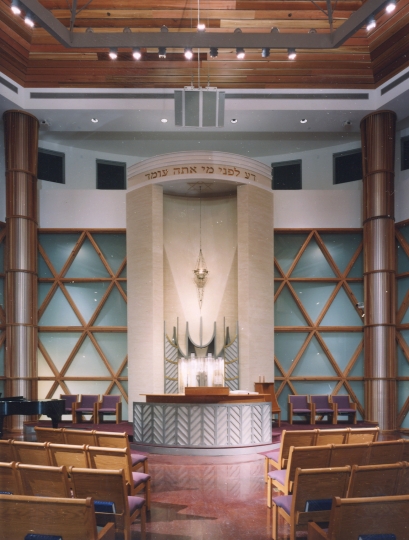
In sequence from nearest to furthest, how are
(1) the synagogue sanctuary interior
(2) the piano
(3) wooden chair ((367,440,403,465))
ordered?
(3) wooden chair ((367,440,403,465)) < (2) the piano < (1) the synagogue sanctuary interior

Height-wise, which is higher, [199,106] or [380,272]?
[199,106]

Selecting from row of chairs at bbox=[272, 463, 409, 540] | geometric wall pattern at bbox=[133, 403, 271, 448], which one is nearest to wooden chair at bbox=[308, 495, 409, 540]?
row of chairs at bbox=[272, 463, 409, 540]

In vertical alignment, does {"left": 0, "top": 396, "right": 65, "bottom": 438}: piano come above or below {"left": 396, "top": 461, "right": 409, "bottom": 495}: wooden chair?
below

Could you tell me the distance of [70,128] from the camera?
37.5 feet

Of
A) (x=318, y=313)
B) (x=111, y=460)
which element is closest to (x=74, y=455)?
(x=111, y=460)

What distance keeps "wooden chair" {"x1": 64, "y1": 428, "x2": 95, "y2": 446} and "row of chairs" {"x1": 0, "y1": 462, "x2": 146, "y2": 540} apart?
1.31 m

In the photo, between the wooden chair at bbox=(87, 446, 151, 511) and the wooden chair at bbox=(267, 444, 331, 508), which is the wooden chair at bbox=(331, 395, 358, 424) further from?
the wooden chair at bbox=(87, 446, 151, 511)

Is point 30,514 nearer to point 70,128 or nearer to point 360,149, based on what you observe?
point 70,128

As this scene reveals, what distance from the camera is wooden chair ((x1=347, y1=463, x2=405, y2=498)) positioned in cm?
320

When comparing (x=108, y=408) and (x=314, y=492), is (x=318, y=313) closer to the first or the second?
(x=108, y=408)

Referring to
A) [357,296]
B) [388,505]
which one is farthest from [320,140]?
[388,505]

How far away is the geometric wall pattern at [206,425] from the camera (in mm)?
7254

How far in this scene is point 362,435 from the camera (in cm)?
492

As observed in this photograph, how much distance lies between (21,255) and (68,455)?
7.22 meters
